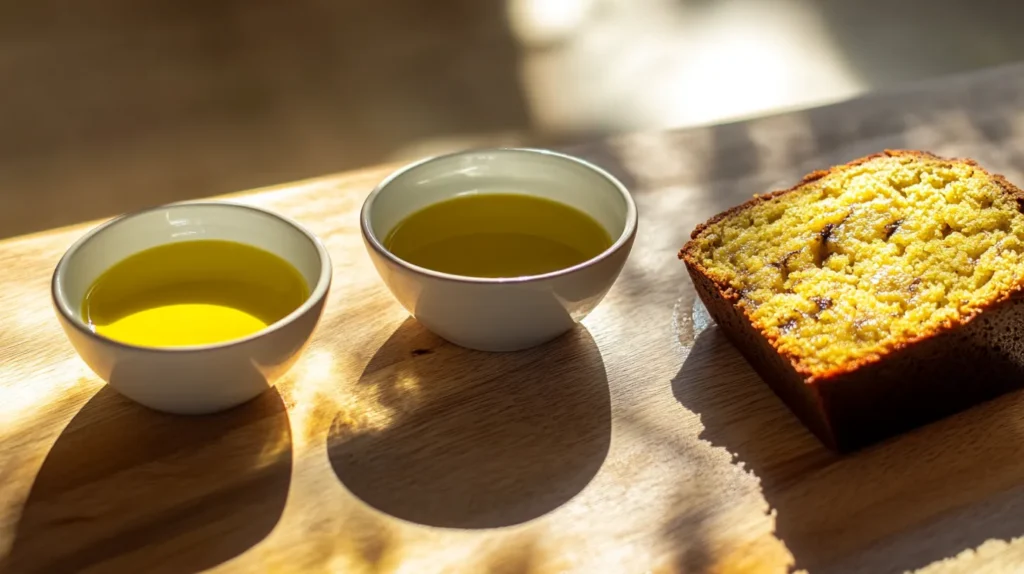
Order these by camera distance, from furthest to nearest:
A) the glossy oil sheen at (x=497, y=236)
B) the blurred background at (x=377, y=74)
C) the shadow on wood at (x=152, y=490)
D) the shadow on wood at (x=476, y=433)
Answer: the blurred background at (x=377, y=74), the glossy oil sheen at (x=497, y=236), the shadow on wood at (x=476, y=433), the shadow on wood at (x=152, y=490)

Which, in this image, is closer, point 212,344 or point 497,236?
point 212,344

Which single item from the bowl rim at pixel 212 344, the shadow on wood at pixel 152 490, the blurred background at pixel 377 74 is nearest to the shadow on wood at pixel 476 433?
the shadow on wood at pixel 152 490

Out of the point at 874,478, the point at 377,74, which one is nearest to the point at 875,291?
the point at 874,478

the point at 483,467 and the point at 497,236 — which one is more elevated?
the point at 497,236

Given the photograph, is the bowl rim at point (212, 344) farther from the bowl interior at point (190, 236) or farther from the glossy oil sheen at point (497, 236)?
the glossy oil sheen at point (497, 236)

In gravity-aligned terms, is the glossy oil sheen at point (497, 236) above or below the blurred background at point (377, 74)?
above

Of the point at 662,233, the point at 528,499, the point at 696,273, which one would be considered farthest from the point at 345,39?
the point at 528,499

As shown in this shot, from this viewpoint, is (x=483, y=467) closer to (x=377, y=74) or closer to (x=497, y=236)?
(x=497, y=236)
